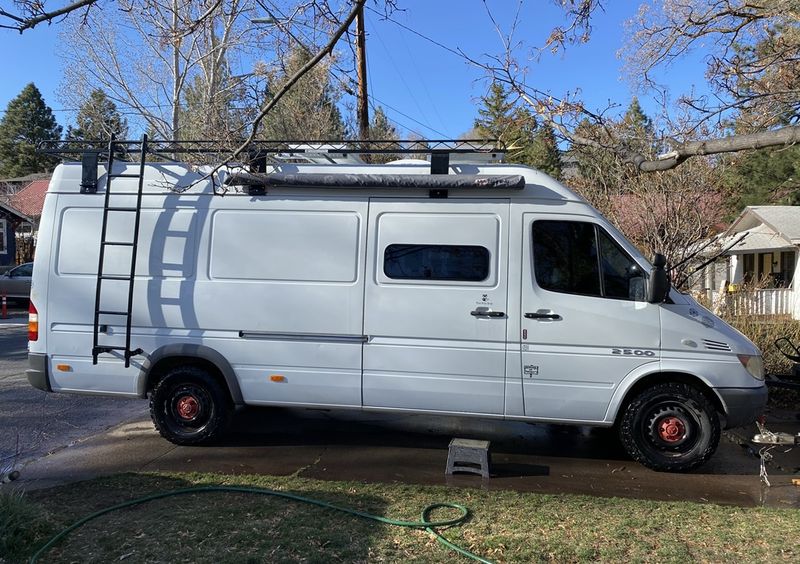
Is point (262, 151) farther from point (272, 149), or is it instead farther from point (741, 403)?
point (741, 403)

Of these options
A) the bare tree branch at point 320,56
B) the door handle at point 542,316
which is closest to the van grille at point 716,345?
the door handle at point 542,316

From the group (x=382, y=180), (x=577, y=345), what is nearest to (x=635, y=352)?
(x=577, y=345)

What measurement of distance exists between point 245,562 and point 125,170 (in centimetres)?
431

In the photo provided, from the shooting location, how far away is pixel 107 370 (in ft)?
20.5

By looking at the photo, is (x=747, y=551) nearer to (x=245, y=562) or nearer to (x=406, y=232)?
(x=245, y=562)

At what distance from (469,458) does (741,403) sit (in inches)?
95.7

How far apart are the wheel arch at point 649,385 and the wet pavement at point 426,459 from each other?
60 cm

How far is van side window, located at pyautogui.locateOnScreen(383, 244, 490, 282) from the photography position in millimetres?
5785

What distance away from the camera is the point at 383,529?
4172 millimetres

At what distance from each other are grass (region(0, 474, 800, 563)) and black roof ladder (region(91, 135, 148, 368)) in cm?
152

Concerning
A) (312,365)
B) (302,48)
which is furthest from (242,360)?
(302,48)

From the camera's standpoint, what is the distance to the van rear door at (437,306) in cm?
573

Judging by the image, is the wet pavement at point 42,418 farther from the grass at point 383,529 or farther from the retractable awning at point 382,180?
the retractable awning at point 382,180

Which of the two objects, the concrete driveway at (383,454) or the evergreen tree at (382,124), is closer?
the concrete driveway at (383,454)
